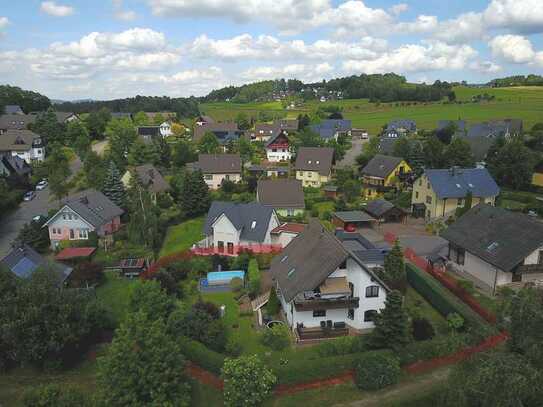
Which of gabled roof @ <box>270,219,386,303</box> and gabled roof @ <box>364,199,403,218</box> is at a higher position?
gabled roof @ <box>270,219,386,303</box>

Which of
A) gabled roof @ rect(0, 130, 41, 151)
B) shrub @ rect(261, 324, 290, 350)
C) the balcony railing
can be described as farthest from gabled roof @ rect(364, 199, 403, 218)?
gabled roof @ rect(0, 130, 41, 151)

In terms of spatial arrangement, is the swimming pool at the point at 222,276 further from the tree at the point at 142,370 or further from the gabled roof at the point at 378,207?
the gabled roof at the point at 378,207

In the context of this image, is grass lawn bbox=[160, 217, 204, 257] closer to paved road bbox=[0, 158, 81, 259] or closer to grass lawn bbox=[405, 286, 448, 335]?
paved road bbox=[0, 158, 81, 259]

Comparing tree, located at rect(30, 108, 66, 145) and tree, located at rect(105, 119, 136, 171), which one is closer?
tree, located at rect(105, 119, 136, 171)

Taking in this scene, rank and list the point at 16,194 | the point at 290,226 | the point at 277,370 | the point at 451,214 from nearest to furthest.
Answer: the point at 277,370, the point at 290,226, the point at 451,214, the point at 16,194

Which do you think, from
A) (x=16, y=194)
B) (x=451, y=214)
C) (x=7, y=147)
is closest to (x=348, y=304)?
(x=451, y=214)

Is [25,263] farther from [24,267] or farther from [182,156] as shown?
[182,156]

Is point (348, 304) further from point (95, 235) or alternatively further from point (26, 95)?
point (26, 95)
